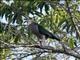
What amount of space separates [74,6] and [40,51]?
85 cm

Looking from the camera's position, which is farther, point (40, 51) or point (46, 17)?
point (46, 17)

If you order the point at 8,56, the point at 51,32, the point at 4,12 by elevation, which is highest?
the point at 4,12

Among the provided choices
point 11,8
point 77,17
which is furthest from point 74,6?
point 11,8

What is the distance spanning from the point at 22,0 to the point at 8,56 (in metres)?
1.00

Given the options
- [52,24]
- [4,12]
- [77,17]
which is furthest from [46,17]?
[4,12]

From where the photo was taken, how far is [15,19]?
420cm

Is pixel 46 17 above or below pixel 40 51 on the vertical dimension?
above

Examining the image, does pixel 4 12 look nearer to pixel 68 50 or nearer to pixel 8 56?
pixel 8 56

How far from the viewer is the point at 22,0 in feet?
13.3

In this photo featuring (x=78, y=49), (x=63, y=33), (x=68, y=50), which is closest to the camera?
(x=68, y=50)

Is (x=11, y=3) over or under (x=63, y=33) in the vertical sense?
over

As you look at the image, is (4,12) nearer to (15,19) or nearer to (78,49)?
(15,19)

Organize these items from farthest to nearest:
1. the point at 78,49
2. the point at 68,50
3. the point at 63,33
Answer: the point at 63,33 < the point at 78,49 < the point at 68,50

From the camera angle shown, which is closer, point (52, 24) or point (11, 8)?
point (11, 8)
